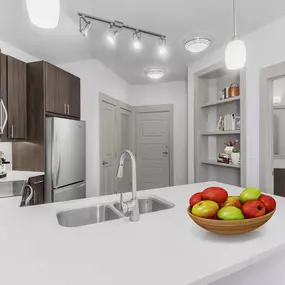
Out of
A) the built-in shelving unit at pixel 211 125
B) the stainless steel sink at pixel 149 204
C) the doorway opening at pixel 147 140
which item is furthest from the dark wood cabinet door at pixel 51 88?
the built-in shelving unit at pixel 211 125

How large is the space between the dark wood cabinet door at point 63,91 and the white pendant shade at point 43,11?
6.56ft

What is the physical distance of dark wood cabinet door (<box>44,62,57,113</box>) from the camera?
2699mm

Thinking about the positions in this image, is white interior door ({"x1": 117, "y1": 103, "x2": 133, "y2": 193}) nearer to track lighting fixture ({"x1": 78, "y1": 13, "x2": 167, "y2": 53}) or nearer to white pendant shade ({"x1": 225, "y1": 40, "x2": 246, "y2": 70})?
track lighting fixture ({"x1": 78, "y1": 13, "x2": 167, "y2": 53})

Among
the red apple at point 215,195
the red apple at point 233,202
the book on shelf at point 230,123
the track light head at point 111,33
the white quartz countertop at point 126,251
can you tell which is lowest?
the white quartz countertop at point 126,251

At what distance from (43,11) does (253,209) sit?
119 centimetres

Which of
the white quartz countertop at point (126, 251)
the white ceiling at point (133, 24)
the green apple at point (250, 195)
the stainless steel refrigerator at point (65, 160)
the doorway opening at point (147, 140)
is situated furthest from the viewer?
the doorway opening at point (147, 140)

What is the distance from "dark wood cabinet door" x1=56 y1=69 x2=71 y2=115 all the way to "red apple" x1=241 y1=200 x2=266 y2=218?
2555mm

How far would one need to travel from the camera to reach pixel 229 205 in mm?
962

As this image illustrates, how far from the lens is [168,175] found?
4.66 m

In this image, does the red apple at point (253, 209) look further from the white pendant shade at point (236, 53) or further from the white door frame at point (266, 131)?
the white door frame at point (266, 131)

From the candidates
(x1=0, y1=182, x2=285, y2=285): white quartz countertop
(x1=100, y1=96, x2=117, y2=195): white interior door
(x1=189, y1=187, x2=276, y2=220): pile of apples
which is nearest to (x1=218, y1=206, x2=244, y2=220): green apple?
(x1=189, y1=187, x2=276, y2=220): pile of apples

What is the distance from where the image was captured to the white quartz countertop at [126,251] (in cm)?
67

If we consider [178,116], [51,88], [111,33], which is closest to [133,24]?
[111,33]

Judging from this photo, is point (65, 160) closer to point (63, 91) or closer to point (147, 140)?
point (63, 91)
